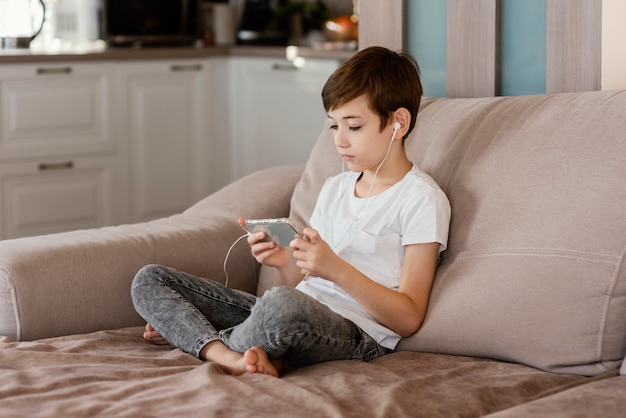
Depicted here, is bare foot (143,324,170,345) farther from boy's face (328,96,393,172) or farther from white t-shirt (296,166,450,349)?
boy's face (328,96,393,172)

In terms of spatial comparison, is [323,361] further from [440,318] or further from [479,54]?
[479,54]

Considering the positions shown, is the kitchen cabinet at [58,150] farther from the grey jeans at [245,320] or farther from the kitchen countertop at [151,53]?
the grey jeans at [245,320]

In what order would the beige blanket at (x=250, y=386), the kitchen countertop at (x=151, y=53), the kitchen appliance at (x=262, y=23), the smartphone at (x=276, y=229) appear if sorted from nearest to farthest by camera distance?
the beige blanket at (x=250, y=386)
the smartphone at (x=276, y=229)
the kitchen countertop at (x=151, y=53)
the kitchen appliance at (x=262, y=23)

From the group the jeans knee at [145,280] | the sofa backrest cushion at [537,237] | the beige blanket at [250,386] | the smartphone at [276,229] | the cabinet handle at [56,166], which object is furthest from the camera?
the cabinet handle at [56,166]

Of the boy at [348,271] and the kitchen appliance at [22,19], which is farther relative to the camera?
the kitchen appliance at [22,19]

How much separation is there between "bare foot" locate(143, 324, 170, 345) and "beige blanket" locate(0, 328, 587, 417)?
114 mm

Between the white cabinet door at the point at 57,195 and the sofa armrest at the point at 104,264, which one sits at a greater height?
the sofa armrest at the point at 104,264

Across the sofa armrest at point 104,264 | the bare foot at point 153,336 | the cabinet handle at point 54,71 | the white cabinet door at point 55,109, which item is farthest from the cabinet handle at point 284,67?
the bare foot at point 153,336

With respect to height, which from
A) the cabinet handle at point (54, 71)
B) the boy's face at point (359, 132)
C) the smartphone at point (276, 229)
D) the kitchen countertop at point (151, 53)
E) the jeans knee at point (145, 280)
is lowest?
the jeans knee at point (145, 280)

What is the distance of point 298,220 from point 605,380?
33.8 inches

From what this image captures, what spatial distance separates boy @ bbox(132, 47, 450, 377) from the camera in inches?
63.4

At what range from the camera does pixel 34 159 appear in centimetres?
384

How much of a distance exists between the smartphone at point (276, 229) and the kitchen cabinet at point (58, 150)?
7.47 ft

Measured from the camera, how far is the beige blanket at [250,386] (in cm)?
140
